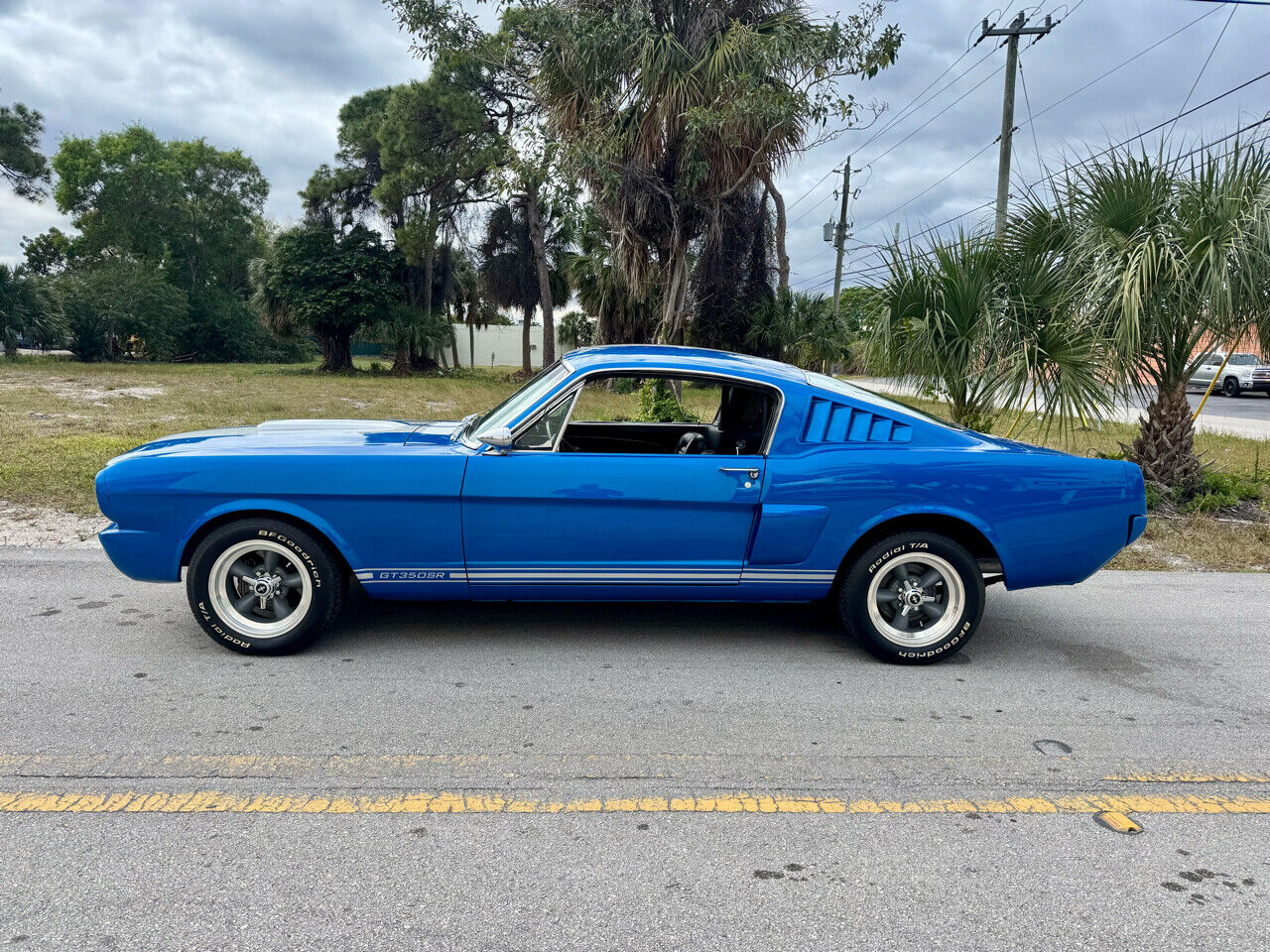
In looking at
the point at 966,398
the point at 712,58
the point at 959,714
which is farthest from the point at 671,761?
the point at 712,58

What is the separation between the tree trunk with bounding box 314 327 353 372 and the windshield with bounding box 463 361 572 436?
35.7 meters

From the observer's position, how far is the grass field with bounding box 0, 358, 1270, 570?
25.3ft

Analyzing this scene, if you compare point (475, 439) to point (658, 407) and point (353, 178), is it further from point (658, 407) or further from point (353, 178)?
point (353, 178)

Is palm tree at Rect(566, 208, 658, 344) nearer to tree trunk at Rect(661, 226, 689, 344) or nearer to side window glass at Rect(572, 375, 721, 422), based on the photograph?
tree trunk at Rect(661, 226, 689, 344)

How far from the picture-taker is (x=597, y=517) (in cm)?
428

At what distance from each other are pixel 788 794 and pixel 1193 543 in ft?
20.3

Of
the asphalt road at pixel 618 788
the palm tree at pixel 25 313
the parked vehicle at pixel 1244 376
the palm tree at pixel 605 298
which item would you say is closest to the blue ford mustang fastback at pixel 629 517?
the asphalt road at pixel 618 788

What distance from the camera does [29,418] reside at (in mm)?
15047

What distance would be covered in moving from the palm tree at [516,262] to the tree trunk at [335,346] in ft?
21.4

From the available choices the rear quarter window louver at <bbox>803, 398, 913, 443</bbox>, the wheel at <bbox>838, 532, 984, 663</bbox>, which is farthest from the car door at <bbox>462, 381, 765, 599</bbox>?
the wheel at <bbox>838, 532, 984, 663</bbox>

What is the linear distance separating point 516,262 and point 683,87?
88.8 ft

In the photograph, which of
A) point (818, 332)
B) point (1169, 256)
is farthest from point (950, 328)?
point (818, 332)

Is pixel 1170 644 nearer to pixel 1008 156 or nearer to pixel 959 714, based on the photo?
pixel 959 714

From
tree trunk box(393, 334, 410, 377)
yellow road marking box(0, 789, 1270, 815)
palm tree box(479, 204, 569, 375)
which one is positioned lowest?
yellow road marking box(0, 789, 1270, 815)
